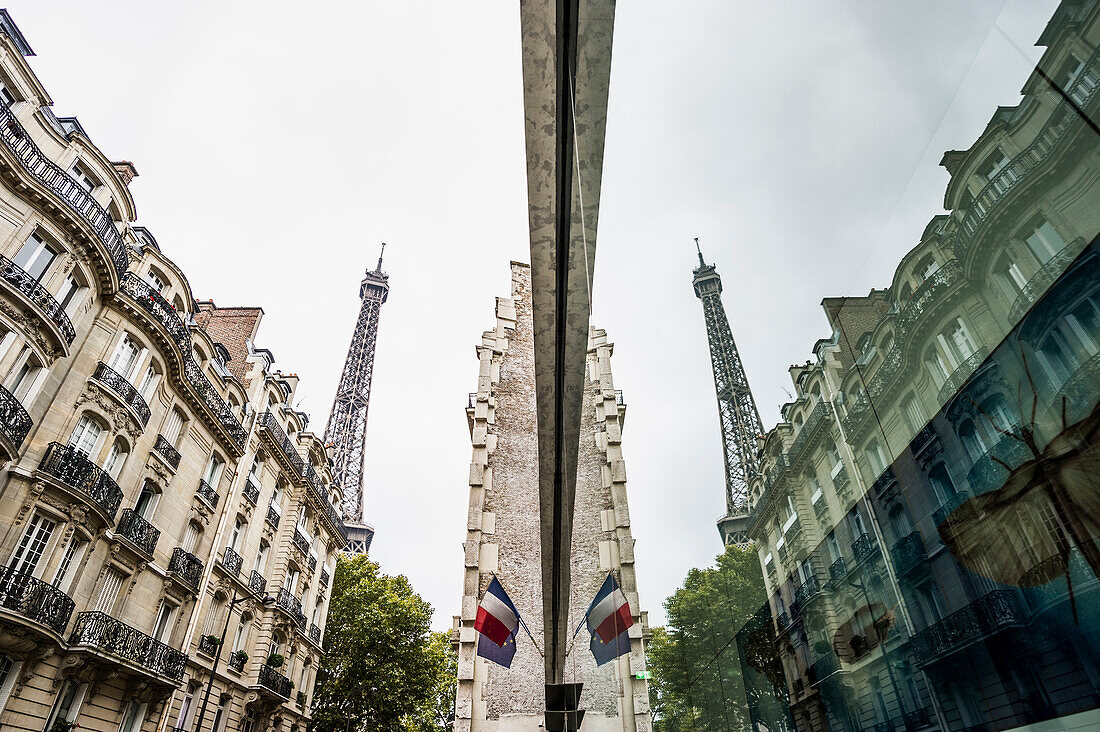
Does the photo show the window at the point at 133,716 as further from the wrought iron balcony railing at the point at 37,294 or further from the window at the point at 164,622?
the wrought iron balcony railing at the point at 37,294

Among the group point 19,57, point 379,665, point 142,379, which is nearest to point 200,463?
point 142,379

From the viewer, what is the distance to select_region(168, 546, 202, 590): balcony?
22078mm

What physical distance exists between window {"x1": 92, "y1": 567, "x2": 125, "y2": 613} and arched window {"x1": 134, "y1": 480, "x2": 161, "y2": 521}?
7.17 ft

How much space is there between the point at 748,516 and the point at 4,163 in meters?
21.4

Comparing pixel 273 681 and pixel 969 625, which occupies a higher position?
pixel 273 681

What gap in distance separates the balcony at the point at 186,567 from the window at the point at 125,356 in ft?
23.1

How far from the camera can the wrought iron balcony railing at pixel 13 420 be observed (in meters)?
15.5

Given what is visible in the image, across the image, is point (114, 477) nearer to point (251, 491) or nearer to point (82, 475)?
point (82, 475)

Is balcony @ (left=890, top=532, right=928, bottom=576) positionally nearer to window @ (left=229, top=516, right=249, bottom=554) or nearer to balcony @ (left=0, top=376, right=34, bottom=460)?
balcony @ (left=0, top=376, right=34, bottom=460)

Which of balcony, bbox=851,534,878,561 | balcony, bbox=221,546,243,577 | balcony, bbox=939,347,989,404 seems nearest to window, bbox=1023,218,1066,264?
balcony, bbox=939,347,989,404

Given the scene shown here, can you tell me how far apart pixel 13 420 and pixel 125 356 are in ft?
17.0

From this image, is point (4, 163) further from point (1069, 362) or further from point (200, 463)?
point (1069, 362)

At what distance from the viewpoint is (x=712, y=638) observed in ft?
19.5

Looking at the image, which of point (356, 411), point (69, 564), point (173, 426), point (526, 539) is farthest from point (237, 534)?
point (356, 411)
